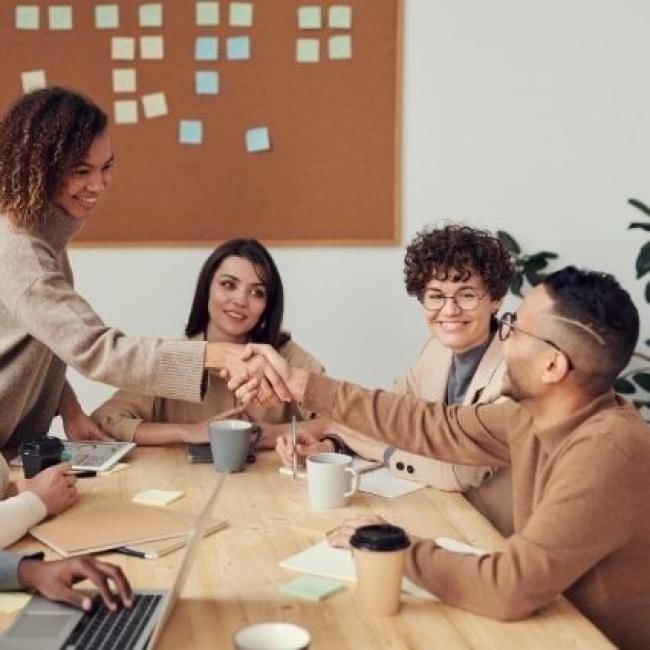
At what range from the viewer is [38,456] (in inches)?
78.5

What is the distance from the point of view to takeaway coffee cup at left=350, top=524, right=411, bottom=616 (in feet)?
4.34

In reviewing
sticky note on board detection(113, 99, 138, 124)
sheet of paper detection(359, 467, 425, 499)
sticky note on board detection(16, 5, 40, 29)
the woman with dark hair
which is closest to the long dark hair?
the woman with dark hair

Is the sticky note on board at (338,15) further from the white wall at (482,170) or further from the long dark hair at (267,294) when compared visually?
the long dark hair at (267,294)

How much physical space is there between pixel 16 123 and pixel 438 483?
122 cm

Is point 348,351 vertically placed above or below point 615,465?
below

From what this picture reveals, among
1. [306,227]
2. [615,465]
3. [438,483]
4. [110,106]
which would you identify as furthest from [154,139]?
[615,465]

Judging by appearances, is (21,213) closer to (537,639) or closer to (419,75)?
(537,639)

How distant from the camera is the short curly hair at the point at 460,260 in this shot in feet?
7.89

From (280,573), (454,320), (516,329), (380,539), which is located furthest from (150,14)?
(380,539)

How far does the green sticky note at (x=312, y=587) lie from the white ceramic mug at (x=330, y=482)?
35cm

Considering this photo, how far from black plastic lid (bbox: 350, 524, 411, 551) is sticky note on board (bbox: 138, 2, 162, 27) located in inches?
99.5

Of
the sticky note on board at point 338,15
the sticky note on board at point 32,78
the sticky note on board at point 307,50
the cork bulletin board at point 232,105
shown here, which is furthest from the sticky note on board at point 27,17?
the sticky note on board at point 338,15

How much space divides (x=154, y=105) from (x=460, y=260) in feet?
4.99

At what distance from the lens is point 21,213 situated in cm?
213
